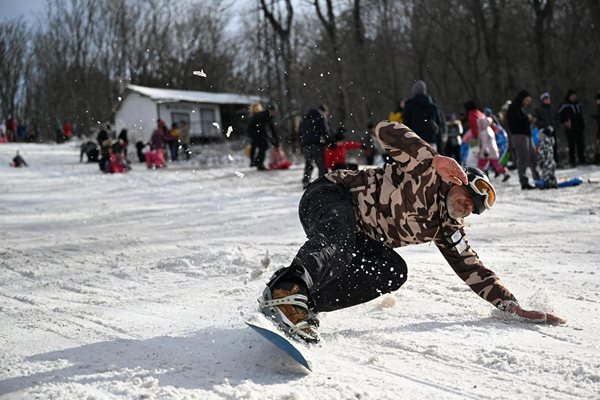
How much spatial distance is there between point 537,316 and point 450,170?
4.11 ft

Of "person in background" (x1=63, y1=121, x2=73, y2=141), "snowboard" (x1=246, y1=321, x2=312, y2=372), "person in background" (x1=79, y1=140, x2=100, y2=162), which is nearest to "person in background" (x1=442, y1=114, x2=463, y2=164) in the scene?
"snowboard" (x1=246, y1=321, x2=312, y2=372)

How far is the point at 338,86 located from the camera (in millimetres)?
21766

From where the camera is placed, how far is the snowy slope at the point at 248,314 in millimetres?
3123

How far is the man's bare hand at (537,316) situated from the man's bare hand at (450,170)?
106 centimetres

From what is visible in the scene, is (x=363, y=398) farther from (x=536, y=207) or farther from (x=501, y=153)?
(x=501, y=153)

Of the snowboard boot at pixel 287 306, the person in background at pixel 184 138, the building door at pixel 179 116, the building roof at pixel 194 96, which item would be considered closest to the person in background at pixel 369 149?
the person in background at pixel 184 138

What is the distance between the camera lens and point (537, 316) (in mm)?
4027

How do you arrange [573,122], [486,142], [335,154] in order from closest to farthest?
[486,142] < [335,154] < [573,122]

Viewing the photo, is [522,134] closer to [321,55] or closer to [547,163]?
[547,163]

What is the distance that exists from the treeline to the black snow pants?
7.92 meters

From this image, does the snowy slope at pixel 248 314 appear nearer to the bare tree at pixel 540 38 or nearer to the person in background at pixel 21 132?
the bare tree at pixel 540 38

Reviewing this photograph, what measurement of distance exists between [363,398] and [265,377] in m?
0.52

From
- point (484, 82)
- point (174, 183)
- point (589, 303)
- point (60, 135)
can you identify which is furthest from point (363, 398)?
point (60, 135)

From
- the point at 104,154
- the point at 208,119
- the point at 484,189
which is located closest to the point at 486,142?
the point at 484,189
